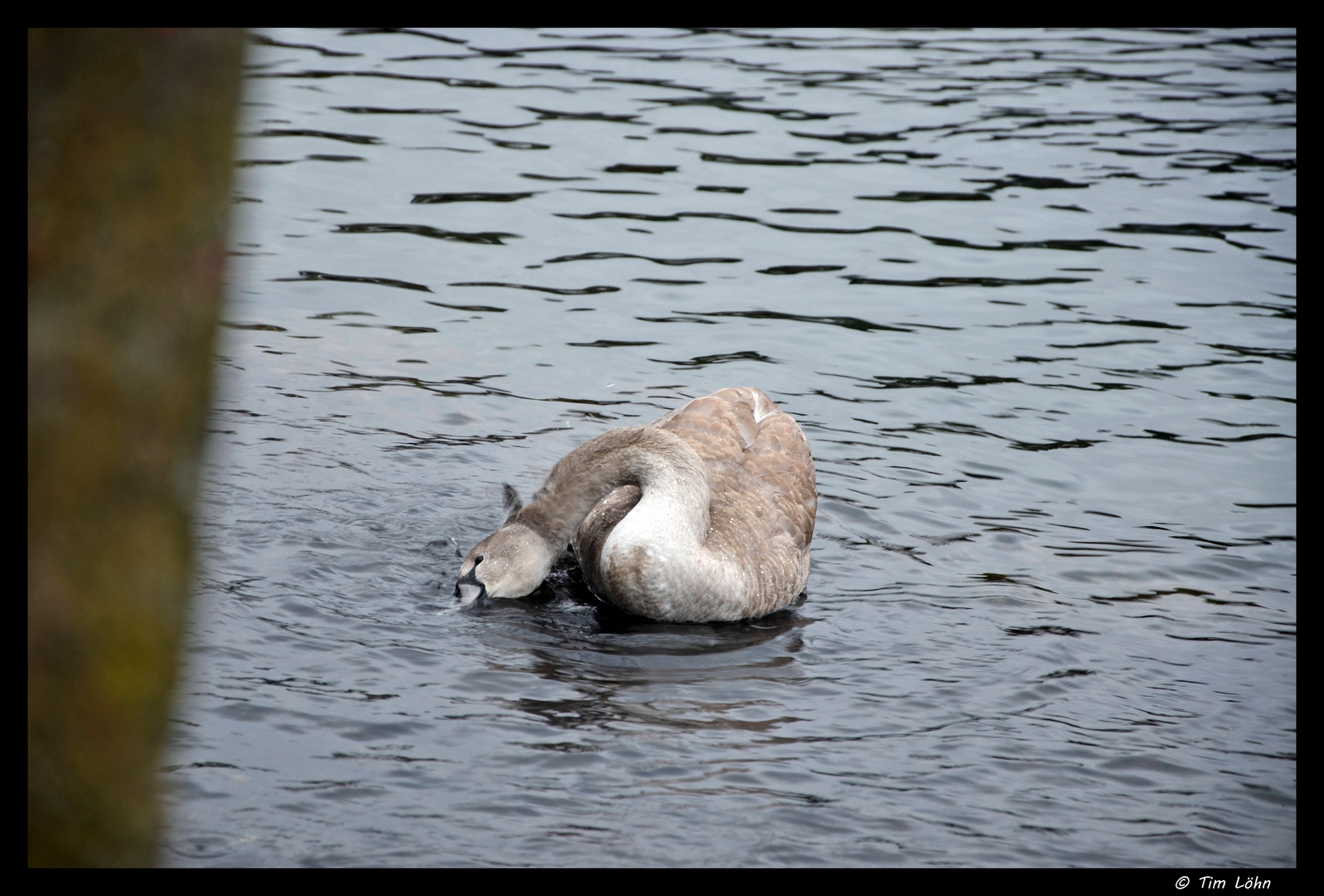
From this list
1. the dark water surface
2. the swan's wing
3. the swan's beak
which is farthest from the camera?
the swan's wing

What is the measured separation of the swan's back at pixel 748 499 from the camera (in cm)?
734

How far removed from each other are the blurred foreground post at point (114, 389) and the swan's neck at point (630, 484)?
211 inches

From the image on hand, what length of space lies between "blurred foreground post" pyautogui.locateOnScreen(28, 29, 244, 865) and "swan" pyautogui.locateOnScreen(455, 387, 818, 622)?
17.2 feet

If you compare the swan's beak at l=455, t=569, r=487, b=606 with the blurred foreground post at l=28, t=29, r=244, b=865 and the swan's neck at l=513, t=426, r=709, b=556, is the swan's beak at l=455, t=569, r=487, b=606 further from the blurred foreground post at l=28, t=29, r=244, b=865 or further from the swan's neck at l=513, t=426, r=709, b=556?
the blurred foreground post at l=28, t=29, r=244, b=865

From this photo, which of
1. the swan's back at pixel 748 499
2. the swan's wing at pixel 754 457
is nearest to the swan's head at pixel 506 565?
the swan's back at pixel 748 499

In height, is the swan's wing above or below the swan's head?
above

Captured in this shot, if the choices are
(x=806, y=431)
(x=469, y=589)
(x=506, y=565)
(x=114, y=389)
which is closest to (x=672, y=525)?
(x=506, y=565)

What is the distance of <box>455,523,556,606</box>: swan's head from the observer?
7.12 meters

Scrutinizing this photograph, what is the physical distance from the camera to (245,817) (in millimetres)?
4848

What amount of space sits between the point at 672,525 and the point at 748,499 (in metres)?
0.88

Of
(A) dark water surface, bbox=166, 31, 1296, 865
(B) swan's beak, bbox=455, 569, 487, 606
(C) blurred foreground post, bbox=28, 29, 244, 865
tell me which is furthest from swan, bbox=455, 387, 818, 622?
(C) blurred foreground post, bbox=28, 29, 244, 865

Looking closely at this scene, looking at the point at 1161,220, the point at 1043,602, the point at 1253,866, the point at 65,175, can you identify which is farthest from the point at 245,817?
the point at 1161,220
